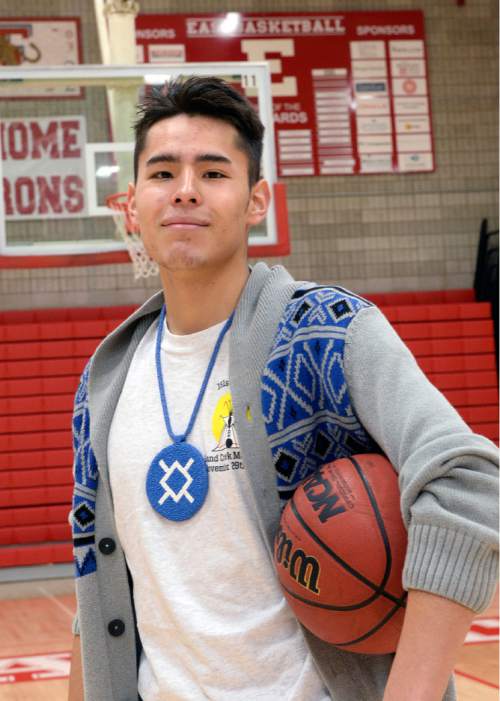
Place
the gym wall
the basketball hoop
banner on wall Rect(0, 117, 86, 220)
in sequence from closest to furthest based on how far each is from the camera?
the basketball hoop, banner on wall Rect(0, 117, 86, 220), the gym wall

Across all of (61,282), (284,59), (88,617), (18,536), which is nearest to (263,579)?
(88,617)

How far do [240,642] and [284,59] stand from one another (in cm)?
781

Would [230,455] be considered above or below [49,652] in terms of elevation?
above

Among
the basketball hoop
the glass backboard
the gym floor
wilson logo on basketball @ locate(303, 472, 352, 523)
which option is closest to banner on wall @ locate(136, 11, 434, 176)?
the glass backboard

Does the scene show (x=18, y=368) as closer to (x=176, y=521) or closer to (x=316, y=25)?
(x=316, y=25)

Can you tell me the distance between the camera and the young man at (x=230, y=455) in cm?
104

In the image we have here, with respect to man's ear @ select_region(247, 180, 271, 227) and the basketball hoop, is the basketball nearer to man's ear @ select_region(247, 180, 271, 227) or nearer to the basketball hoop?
man's ear @ select_region(247, 180, 271, 227)

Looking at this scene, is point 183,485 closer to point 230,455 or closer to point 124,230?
point 230,455

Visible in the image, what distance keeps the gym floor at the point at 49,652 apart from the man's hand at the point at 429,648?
2.68 metres

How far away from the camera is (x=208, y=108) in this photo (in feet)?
4.71

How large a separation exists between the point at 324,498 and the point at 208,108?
0.61 metres

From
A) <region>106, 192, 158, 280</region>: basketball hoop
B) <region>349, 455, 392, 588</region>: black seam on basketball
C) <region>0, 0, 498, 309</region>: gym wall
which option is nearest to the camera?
<region>349, 455, 392, 588</region>: black seam on basketball

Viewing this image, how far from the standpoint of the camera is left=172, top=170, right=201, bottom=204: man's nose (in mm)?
1371

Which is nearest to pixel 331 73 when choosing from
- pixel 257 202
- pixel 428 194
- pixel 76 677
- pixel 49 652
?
pixel 428 194
